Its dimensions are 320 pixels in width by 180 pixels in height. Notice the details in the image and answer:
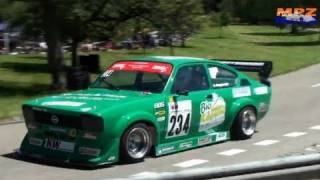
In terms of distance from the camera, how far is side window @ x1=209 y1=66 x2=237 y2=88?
12055 mm

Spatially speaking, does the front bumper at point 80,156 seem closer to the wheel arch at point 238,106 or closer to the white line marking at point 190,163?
the white line marking at point 190,163

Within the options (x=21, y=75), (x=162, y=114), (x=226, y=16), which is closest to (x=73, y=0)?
(x=21, y=75)

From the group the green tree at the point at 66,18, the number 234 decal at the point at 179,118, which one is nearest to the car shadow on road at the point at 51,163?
the number 234 decal at the point at 179,118

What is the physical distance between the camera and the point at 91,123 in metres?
9.70

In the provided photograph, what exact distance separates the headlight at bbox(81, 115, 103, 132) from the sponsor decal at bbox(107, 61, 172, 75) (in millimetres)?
1848

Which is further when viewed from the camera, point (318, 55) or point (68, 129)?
point (318, 55)

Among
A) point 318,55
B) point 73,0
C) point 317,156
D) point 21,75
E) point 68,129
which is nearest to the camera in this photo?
point 317,156

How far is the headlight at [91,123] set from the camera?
965 centimetres

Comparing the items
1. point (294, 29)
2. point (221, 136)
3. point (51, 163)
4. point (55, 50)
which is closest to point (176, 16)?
point (55, 50)

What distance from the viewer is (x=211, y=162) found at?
1048 cm

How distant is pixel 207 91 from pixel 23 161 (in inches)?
126

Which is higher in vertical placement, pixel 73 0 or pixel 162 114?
pixel 73 0

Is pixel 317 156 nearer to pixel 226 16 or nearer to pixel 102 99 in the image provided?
pixel 102 99

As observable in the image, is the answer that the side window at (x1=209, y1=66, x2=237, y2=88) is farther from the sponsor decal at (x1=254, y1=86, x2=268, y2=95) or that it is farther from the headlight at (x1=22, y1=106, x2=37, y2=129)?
the headlight at (x1=22, y1=106, x2=37, y2=129)
